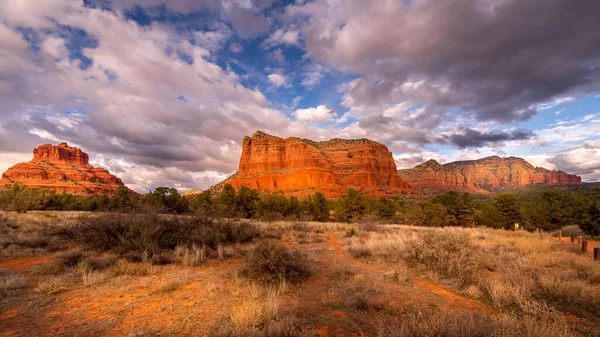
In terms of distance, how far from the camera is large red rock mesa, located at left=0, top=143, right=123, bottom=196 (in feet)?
424

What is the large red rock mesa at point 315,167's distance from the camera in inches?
5192

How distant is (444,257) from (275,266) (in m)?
6.06

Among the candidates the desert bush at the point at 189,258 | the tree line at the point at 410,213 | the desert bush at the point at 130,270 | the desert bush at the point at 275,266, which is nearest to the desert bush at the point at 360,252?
the desert bush at the point at 275,266

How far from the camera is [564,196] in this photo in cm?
3569

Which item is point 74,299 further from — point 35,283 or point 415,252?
point 415,252

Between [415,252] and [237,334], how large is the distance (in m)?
8.56

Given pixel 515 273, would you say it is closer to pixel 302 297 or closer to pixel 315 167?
pixel 302 297

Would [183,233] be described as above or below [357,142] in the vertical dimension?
below

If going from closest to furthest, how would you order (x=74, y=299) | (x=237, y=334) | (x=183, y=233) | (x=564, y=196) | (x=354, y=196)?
(x=237, y=334), (x=74, y=299), (x=183, y=233), (x=564, y=196), (x=354, y=196)

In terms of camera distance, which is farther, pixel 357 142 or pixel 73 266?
pixel 357 142

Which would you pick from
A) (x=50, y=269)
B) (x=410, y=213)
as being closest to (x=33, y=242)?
(x=50, y=269)

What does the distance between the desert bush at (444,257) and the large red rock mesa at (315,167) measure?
107205 millimetres

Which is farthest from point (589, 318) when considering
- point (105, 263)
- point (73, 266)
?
point (73, 266)

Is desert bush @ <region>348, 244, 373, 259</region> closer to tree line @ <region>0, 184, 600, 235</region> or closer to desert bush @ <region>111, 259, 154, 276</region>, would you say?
desert bush @ <region>111, 259, 154, 276</region>
